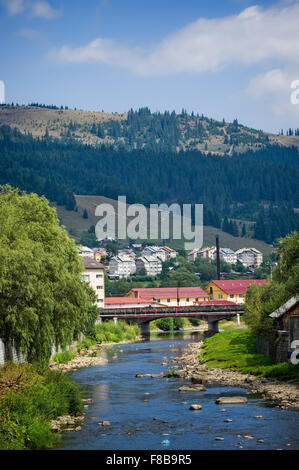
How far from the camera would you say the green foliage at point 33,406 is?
35219mm

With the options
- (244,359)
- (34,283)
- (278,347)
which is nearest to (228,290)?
(244,359)

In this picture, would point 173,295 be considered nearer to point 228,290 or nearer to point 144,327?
point 228,290

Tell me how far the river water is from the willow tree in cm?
550

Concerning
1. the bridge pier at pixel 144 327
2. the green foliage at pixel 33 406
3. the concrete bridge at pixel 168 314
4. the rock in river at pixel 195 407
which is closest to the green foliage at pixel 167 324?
the concrete bridge at pixel 168 314

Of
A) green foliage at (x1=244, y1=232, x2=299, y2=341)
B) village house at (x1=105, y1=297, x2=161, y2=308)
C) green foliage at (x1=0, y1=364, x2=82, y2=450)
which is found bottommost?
village house at (x1=105, y1=297, x2=161, y2=308)

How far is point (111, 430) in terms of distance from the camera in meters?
39.8

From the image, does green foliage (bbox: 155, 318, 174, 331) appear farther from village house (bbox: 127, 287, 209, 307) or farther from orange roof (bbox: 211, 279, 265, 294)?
orange roof (bbox: 211, 279, 265, 294)

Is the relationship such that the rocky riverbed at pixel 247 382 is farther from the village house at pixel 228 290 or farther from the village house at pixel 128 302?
the village house at pixel 228 290

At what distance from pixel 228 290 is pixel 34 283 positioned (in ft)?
462

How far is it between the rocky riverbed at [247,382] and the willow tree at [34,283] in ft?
36.6

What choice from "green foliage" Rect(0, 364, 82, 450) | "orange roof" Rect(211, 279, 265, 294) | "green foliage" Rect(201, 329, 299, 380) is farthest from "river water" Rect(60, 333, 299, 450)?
"orange roof" Rect(211, 279, 265, 294)

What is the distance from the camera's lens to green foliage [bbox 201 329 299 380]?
2245 inches

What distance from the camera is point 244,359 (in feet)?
224
